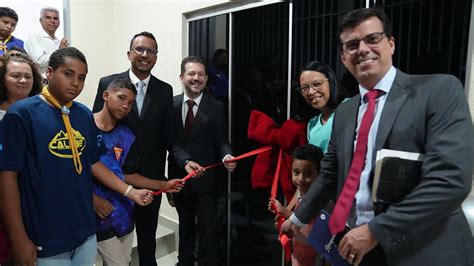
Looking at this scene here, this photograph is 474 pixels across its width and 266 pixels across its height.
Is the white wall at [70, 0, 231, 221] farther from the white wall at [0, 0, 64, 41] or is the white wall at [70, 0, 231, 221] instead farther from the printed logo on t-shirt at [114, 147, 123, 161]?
the printed logo on t-shirt at [114, 147, 123, 161]

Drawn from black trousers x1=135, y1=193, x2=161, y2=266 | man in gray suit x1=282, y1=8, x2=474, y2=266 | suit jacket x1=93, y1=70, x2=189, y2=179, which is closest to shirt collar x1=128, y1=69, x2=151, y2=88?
suit jacket x1=93, y1=70, x2=189, y2=179

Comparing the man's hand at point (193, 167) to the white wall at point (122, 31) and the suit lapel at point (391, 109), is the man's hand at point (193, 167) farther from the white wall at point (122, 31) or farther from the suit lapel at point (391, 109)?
the suit lapel at point (391, 109)

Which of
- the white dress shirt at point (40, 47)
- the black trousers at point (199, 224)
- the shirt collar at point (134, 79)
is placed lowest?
the black trousers at point (199, 224)

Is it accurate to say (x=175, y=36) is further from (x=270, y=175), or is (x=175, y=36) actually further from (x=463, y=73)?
(x=463, y=73)

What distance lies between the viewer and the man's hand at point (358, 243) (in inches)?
44.3

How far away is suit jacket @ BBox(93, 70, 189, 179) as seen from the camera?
2.31 meters

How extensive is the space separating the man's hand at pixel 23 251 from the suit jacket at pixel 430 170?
1.34m

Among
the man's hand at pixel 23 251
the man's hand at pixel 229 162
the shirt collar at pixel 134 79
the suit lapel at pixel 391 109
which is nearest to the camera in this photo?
the suit lapel at pixel 391 109

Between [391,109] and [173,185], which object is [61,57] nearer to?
[173,185]

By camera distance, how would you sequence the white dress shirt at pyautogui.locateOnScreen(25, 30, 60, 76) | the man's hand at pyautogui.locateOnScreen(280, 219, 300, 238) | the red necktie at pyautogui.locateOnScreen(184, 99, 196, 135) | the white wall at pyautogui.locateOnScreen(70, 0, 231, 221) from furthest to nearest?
the white wall at pyautogui.locateOnScreen(70, 0, 231, 221), the white dress shirt at pyautogui.locateOnScreen(25, 30, 60, 76), the red necktie at pyautogui.locateOnScreen(184, 99, 196, 135), the man's hand at pyautogui.locateOnScreen(280, 219, 300, 238)

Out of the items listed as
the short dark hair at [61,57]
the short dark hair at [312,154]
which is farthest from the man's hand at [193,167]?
the short dark hair at [61,57]

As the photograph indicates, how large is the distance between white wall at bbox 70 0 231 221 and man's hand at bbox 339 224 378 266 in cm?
260

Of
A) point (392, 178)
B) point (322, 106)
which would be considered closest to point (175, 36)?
point (322, 106)

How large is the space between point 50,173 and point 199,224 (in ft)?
4.70
